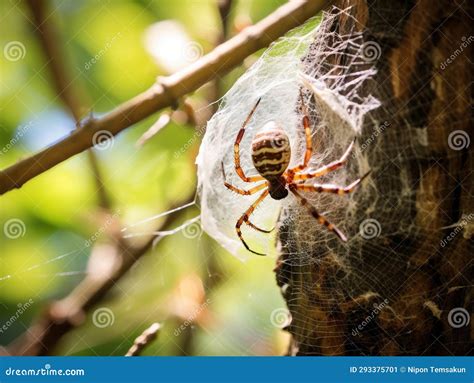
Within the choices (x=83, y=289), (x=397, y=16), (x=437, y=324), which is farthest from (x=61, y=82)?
(x=437, y=324)

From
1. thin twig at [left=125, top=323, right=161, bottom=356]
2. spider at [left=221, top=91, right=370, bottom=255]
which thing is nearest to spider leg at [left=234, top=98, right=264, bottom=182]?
spider at [left=221, top=91, right=370, bottom=255]

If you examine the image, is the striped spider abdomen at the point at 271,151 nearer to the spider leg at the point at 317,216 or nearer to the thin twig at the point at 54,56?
the spider leg at the point at 317,216

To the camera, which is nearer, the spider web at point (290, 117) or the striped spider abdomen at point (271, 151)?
the spider web at point (290, 117)

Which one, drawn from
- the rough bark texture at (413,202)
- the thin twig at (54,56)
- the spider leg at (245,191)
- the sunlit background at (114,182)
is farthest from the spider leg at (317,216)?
the thin twig at (54,56)

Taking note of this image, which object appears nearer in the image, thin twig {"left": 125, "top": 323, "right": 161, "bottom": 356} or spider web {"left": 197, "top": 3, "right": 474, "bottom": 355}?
spider web {"left": 197, "top": 3, "right": 474, "bottom": 355}

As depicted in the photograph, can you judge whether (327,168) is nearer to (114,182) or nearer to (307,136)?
(307,136)

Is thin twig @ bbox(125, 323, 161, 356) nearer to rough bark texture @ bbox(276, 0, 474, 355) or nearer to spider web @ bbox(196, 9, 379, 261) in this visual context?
rough bark texture @ bbox(276, 0, 474, 355)
